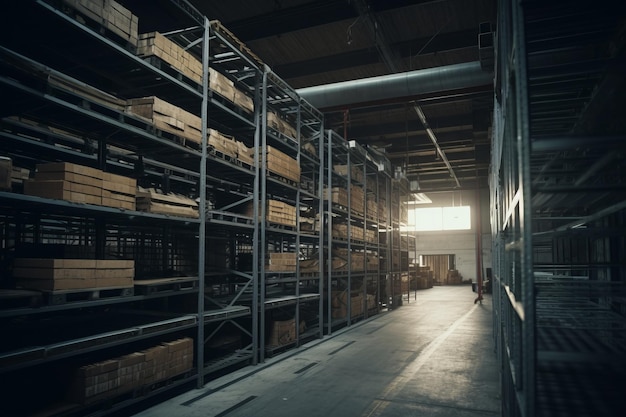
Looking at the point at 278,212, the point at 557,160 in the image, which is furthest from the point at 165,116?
the point at 557,160

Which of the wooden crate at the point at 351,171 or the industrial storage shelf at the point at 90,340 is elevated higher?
the wooden crate at the point at 351,171

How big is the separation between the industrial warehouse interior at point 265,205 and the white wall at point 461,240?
71.2 ft

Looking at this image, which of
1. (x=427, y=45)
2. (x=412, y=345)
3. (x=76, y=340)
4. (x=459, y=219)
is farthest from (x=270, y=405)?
(x=459, y=219)

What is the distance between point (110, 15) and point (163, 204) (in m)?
2.41

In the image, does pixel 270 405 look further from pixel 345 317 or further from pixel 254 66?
pixel 345 317

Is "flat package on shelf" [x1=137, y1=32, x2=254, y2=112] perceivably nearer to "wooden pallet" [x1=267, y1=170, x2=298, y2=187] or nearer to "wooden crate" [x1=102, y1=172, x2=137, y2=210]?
"wooden pallet" [x1=267, y1=170, x2=298, y2=187]

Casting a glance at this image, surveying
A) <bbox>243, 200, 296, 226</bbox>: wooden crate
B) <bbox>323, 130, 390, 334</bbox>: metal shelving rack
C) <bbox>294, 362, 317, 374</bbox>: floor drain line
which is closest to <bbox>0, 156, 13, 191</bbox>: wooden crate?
<bbox>243, 200, 296, 226</bbox>: wooden crate

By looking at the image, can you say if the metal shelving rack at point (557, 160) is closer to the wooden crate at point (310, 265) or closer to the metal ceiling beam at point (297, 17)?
the wooden crate at point (310, 265)

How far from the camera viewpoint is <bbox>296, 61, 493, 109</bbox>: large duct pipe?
10617 millimetres

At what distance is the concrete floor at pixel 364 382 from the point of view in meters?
5.76

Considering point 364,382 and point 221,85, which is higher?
point 221,85

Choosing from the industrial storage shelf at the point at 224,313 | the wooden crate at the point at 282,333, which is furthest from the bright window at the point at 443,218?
the industrial storage shelf at the point at 224,313

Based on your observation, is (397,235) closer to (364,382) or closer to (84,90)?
(364,382)

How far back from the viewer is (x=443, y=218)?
115 ft
